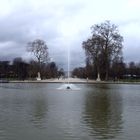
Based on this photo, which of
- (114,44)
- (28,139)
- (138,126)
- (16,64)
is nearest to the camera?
(28,139)

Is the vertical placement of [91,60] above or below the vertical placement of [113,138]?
above

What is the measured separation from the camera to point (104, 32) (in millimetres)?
96625

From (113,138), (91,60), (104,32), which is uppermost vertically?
(104,32)

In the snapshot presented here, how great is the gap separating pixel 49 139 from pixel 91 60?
87.0 m

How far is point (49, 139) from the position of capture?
12688 millimetres

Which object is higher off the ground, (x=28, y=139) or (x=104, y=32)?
(x=104, y=32)

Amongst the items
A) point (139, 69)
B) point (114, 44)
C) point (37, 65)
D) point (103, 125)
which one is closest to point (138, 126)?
point (103, 125)

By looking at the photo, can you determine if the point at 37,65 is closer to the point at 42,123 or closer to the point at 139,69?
the point at 139,69

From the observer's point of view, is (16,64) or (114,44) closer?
(114,44)

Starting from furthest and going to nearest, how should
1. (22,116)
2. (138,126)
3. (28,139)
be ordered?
(22,116) < (138,126) < (28,139)

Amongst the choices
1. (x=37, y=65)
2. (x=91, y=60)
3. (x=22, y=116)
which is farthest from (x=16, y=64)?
(x=22, y=116)

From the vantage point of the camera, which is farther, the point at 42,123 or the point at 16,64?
the point at 16,64

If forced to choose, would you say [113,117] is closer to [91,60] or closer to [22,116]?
[22,116]

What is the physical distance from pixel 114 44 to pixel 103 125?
80206mm
